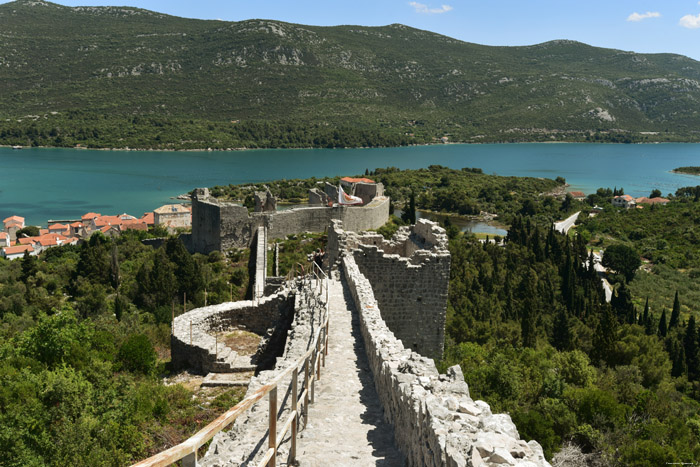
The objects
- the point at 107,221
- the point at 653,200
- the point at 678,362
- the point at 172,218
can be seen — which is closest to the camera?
the point at 678,362

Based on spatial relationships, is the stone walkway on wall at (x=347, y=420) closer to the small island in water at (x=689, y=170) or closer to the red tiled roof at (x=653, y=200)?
the red tiled roof at (x=653, y=200)

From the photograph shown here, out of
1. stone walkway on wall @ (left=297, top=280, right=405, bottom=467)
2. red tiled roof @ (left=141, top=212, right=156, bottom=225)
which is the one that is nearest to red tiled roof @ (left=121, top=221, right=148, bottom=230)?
red tiled roof @ (left=141, top=212, right=156, bottom=225)

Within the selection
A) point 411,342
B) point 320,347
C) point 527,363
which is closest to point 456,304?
point 527,363

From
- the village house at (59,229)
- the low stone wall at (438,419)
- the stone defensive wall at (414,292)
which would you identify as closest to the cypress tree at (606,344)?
the stone defensive wall at (414,292)

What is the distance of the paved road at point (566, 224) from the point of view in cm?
5953

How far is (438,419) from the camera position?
3.94 metres

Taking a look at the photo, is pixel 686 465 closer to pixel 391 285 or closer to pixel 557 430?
pixel 557 430

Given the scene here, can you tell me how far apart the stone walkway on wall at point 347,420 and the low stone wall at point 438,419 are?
6.2 inches

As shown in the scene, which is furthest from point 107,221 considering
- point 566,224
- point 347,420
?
point 347,420

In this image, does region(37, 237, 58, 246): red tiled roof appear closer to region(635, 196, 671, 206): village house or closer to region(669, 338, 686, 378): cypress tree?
region(669, 338, 686, 378): cypress tree

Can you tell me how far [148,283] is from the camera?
82.4 ft

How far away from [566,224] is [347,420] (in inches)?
2470

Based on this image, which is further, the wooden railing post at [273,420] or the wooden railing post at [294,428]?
the wooden railing post at [294,428]

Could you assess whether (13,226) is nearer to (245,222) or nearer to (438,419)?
(245,222)
